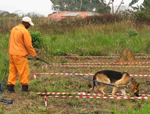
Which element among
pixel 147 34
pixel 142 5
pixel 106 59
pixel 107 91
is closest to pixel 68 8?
pixel 142 5

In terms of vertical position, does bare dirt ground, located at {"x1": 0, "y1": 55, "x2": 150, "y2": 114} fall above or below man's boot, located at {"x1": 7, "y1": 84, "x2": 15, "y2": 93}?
below

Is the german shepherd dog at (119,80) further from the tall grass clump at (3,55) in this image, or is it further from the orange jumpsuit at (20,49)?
the tall grass clump at (3,55)

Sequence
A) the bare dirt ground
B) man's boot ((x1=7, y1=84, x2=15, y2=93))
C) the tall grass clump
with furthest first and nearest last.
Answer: the tall grass clump < man's boot ((x1=7, y1=84, x2=15, y2=93)) < the bare dirt ground

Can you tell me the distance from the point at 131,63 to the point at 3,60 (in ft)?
17.9

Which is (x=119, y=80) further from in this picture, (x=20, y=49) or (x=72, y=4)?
(x=72, y=4)

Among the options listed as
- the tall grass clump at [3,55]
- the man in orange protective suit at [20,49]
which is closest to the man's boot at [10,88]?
the man in orange protective suit at [20,49]

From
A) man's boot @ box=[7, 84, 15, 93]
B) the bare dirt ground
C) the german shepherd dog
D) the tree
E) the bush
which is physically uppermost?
the tree

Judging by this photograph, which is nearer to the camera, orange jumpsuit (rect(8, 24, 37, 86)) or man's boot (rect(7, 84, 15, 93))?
orange jumpsuit (rect(8, 24, 37, 86))

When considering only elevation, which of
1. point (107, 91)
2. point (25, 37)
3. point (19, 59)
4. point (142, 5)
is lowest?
point (107, 91)

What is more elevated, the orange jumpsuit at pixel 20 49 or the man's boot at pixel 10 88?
the orange jumpsuit at pixel 20 49

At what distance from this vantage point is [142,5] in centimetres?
2347

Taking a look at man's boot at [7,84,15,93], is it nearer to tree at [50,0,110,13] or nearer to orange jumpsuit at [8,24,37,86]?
orange jumpsuit at [8,24,37,86]

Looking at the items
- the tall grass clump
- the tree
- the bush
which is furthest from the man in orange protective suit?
the tree

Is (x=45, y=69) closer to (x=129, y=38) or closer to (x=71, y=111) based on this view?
(x=71, y=111)
